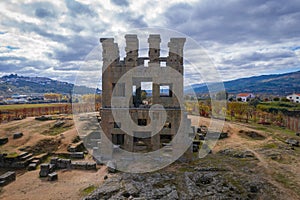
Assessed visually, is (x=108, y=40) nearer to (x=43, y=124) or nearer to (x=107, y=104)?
(x=107, y=104)

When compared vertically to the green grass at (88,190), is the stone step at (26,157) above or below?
above

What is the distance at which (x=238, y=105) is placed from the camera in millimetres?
50750

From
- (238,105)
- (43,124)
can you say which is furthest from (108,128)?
(238,105)

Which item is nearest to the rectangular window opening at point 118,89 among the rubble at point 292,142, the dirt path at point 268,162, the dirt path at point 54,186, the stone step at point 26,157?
the dirt path at point 54,186

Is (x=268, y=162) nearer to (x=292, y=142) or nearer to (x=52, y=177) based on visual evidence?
(x=292, y=142)

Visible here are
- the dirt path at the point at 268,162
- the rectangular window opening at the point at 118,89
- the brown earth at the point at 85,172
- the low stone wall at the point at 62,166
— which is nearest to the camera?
the brown earth at the point at 85,172

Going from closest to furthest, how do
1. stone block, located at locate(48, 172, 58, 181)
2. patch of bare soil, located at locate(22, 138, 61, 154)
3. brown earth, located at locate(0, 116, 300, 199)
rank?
brown earth, located at locate(0, 116, 300, 199)
stone block, located at locate(48, 172, 58, 181)
patch of bare soil, located at locate(22, 138, 61, 154)

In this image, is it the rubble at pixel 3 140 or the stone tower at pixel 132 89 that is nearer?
the stone tower at pixel 132 89

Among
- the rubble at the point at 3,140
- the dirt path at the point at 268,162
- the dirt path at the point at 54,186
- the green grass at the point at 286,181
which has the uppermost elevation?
the rubble at the point at 3,140

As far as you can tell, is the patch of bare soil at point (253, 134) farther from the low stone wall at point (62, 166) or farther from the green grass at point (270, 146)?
the low stone wall at point (62, 166)

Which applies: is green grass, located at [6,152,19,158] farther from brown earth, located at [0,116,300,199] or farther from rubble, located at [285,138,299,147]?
rubble, located at [285,138,299,147]

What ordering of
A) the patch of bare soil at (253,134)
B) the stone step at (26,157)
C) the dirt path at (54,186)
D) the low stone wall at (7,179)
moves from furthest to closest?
1. the patch of bare soil at (253,134)
2. the stone step at (26,157)
3. the low stone wall at (7,179)
4. the dirt path at (54,186)

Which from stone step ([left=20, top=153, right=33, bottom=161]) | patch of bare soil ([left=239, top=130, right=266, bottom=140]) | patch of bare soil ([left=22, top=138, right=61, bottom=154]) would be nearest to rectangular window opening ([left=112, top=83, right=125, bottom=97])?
patch of bare soil ([left=22, top=138, right=61, bottom=154])

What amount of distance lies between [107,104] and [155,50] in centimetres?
696
